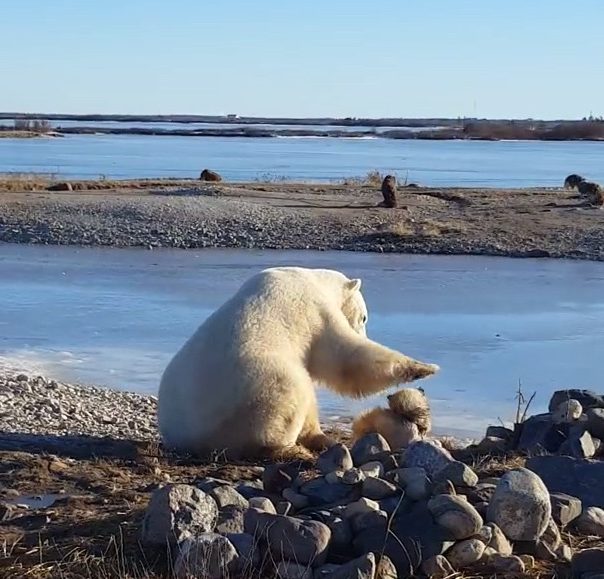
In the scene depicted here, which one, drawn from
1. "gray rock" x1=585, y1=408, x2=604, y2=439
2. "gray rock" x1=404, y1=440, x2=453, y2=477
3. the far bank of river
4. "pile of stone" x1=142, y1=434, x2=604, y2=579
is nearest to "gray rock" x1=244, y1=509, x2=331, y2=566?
"pile of stone" x1=142, y1=434, x2=604, y2=579

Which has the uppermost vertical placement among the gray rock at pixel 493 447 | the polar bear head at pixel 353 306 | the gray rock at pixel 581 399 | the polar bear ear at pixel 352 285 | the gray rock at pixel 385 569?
the polar bear ear at pixel 352 285

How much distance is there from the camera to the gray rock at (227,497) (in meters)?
5.43

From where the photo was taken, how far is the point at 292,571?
15.8ft

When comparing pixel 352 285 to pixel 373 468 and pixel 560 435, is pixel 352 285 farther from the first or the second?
pixel 373 468

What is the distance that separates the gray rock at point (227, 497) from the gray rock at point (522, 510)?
1091 millimetres

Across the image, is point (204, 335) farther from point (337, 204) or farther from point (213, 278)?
point (337, 204)

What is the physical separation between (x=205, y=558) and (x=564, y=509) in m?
1.70

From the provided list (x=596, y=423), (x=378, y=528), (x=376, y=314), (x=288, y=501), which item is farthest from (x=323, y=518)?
(x=376, y=314)

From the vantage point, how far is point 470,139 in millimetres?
125312

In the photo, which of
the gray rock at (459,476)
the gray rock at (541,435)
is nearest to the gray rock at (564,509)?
the gray rock at (459,476)

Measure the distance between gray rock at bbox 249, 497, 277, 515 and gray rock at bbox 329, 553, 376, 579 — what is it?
0.70 meters

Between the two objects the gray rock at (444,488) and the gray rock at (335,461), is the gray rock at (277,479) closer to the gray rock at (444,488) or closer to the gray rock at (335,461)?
the gray rock at (335,461)

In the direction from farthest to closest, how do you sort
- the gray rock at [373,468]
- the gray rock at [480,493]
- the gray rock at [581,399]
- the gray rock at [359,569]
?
the gray rock at [581,399], the gray rock at [373,468], the gray rock at [480,493], the gray rock at [359,569]

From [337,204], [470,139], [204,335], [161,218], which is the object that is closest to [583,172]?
[337,204]
